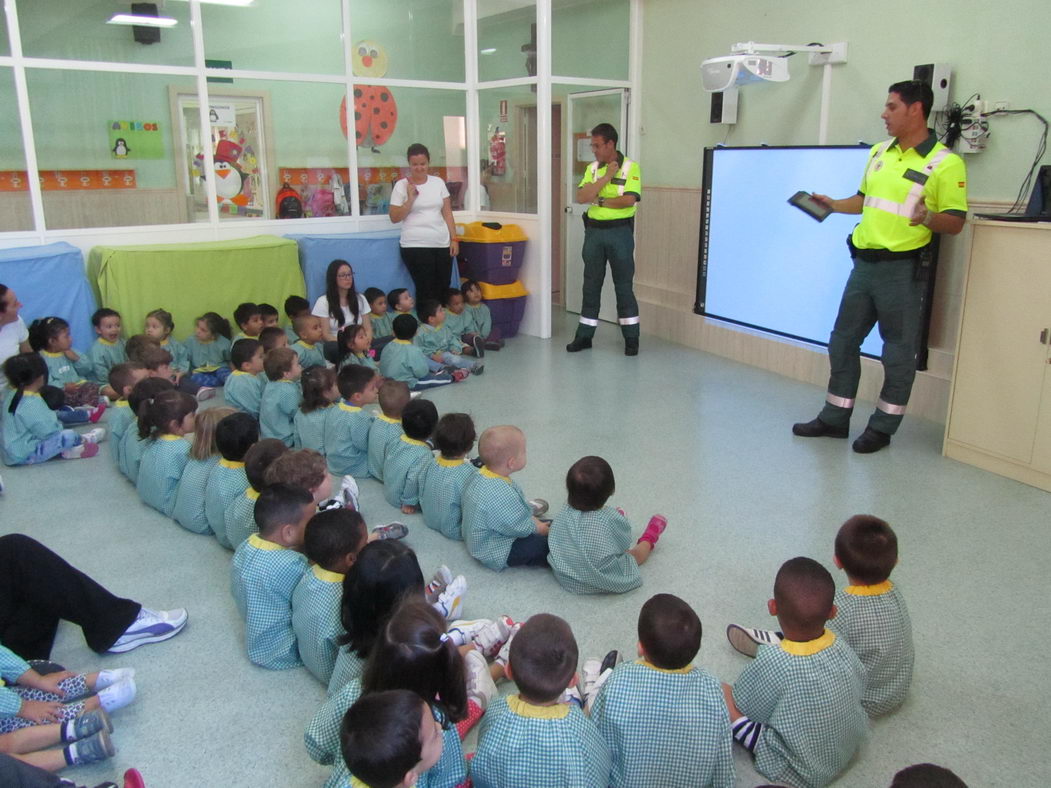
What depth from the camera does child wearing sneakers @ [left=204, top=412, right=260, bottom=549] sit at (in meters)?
3.02

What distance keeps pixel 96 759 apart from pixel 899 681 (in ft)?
6.56

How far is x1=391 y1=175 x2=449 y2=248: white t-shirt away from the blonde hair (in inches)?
129

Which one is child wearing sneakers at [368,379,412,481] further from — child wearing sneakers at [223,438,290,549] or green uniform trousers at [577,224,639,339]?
green uniform trousers at [577,224,639,339]

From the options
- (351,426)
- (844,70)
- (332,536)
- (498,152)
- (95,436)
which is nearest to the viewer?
(332,536)

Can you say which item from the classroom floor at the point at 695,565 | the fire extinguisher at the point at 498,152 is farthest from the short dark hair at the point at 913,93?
the fire extinguisher at the point at 498,152

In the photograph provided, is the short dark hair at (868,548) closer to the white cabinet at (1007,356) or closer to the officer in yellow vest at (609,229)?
the white cabinet at (1007,356)

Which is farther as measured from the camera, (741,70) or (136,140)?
(136,140)

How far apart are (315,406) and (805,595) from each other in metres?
2.56

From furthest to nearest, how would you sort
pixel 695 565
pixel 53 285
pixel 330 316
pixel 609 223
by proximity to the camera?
pixel 609 223 → pixel 330 316 → pixel 53 285 → pixel 695 565

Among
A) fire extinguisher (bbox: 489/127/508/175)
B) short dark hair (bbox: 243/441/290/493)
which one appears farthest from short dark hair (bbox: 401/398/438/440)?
fire extinguisher (bbox: 489/127/508/175)

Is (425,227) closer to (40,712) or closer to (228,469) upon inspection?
(228,469)

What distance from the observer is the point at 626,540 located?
8.93 ft

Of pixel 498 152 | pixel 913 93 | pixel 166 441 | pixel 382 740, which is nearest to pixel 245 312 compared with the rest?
pixel 166 441

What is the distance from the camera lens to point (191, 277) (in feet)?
18.0
